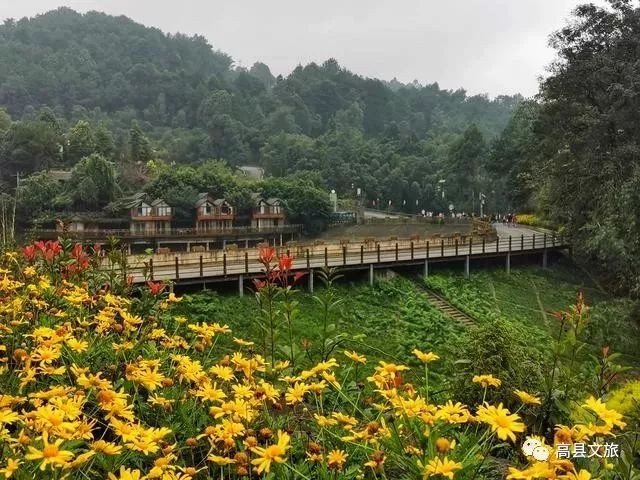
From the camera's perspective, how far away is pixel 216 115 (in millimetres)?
72250

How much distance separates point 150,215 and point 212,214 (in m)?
4.02

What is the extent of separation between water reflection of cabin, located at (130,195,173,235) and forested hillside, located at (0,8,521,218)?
820cm

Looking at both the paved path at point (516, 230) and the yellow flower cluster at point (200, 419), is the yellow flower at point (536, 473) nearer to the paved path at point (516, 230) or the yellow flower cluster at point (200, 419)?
the yellow flower cluster at point (200, 419)

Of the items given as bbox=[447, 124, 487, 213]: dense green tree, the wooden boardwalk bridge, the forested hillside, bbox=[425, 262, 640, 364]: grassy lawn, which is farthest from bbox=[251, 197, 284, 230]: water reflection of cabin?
bbox=[425, 262, 640, 364]: grassy lawn

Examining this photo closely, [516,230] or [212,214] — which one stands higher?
[212,214]

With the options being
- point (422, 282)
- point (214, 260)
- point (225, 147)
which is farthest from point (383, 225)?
point (225, 147)

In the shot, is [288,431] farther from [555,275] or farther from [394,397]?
[555,275]

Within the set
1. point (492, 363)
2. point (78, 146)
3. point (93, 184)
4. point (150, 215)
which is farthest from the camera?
point (78, 146)

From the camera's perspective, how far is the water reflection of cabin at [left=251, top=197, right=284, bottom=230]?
3909 centimetres

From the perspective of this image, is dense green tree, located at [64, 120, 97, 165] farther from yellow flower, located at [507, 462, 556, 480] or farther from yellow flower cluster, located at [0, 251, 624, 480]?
yellow flower, located at [507, 462, 556, 480]

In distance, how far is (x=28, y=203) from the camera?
36.8 metres

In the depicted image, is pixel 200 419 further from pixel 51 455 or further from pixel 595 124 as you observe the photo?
pixel 595 124

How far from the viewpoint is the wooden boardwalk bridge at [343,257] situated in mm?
15195

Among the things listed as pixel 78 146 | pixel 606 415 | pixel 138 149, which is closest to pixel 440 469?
pixel 606 415
